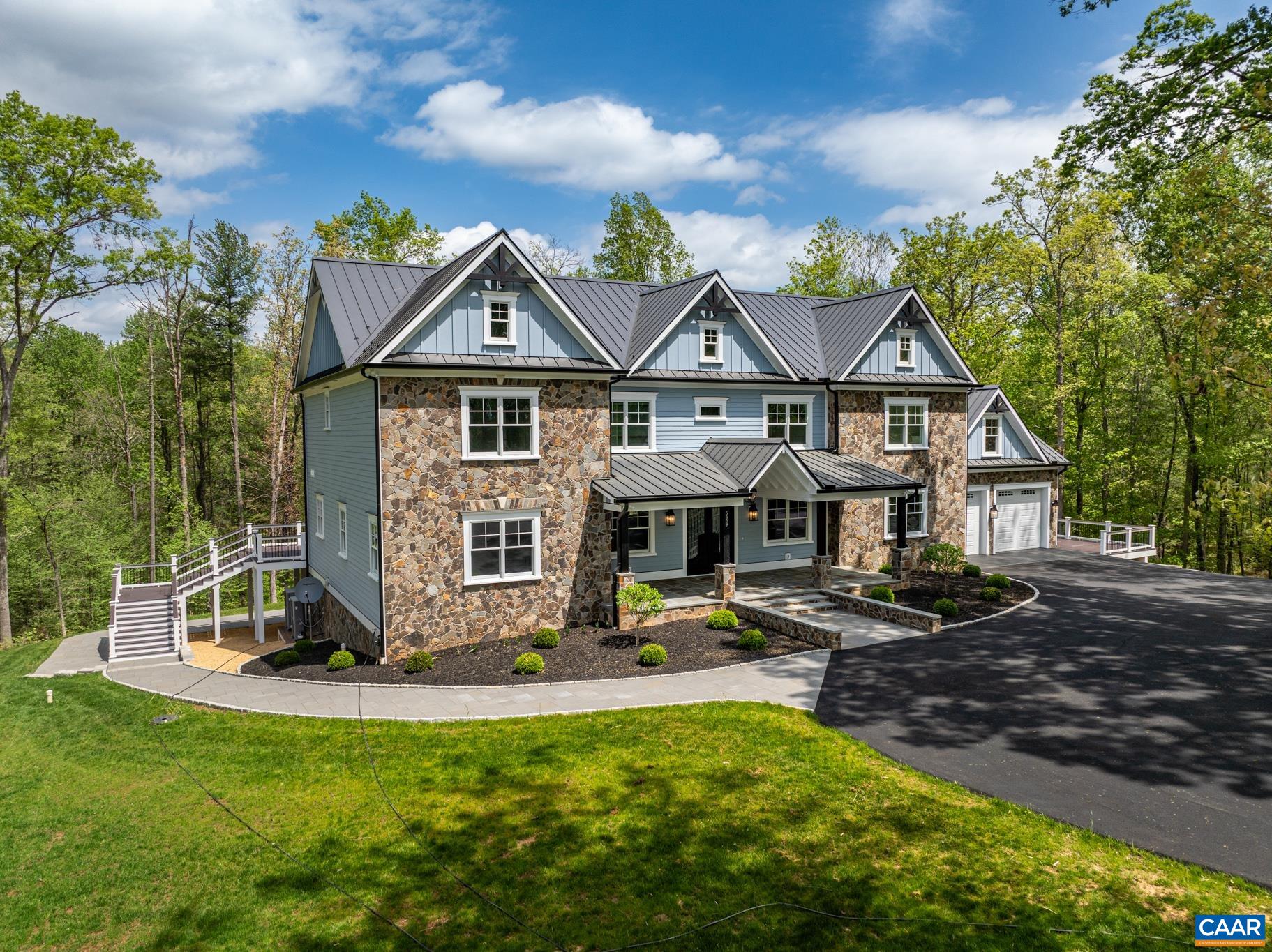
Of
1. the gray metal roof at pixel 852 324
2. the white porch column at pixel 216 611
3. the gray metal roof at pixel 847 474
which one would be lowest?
the white porch column at pixel 216 611

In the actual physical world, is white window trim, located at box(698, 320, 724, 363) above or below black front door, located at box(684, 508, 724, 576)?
above

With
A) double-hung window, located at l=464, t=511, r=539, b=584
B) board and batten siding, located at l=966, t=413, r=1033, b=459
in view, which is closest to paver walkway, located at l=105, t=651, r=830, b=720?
double-hung window, located at l=464, t=511, r=539, b=584

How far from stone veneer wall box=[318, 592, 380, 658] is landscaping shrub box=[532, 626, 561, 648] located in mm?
3676

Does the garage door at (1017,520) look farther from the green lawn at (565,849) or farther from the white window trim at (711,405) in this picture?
the green lawn at (565,849)

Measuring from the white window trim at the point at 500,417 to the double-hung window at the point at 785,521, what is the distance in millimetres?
8988

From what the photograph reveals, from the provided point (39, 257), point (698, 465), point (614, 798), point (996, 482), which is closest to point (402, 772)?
point (614, 798)

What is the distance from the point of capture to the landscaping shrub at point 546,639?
17438 millimetres

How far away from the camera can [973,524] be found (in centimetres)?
2917

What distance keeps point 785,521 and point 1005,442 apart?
38.6 ft

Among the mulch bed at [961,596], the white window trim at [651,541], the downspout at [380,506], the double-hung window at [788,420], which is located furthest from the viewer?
the double-hung window at [788,420]

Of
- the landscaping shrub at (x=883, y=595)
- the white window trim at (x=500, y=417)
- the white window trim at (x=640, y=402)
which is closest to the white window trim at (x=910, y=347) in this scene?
the landscaping shrub at (x=883, y=595)

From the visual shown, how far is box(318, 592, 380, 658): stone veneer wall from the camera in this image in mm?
18531

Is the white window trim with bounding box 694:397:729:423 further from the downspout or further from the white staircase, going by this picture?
the white staircase

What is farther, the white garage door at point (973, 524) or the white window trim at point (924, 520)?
the white garage door at point (973, 524)
